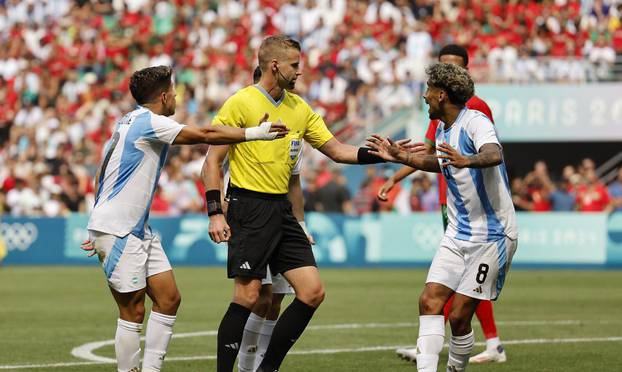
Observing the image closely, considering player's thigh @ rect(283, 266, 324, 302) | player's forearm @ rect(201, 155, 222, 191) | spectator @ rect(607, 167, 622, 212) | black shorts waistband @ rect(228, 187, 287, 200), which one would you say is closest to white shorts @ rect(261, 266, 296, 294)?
player's thigh @ rect(283, 266, 324, 302)

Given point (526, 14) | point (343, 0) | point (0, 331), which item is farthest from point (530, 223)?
point (0, 331)

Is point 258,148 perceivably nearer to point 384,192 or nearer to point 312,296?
point 312,296

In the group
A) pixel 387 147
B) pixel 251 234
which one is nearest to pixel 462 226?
pixel 387 147

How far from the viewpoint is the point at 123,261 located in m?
8.64

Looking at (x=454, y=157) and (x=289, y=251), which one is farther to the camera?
(x=289, y=251)

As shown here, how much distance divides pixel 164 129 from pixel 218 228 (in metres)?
0.79

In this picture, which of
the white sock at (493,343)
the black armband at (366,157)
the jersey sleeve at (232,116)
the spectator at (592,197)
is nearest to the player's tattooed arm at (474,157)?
the black armband at (366,157)

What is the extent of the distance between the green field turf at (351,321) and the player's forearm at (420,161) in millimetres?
2437

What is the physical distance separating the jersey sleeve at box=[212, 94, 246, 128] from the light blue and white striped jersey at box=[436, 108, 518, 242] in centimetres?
145

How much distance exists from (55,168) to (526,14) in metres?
12.3

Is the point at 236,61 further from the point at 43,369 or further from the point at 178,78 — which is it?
the point at 43,369

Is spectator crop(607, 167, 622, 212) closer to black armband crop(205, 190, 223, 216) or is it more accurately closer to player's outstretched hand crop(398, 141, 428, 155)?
player's outstretched hand crop(398, 141, 428, 155)

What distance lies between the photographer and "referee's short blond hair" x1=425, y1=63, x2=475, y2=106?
860 centimetres

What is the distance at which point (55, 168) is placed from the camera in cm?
2962
